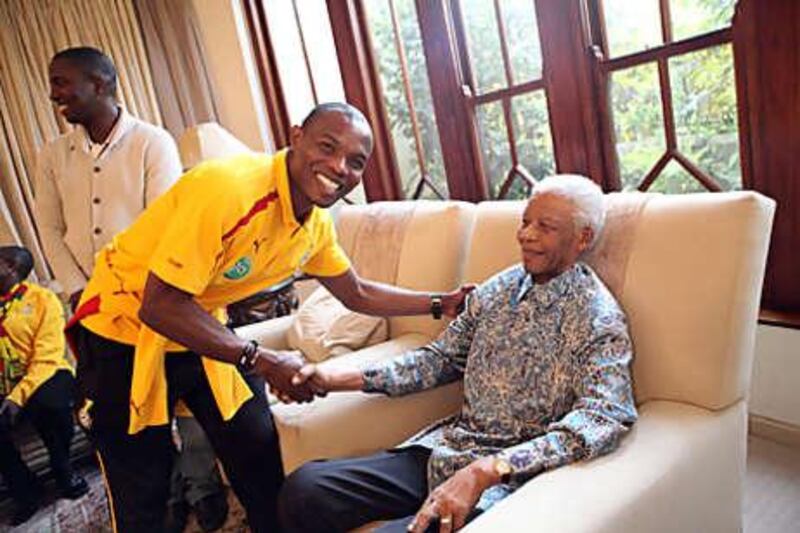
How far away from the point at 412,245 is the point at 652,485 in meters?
1.04

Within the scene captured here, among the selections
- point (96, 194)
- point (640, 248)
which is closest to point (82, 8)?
point (96, 194)

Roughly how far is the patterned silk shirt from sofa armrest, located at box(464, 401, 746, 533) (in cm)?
5

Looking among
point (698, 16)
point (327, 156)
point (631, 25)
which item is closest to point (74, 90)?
point (327, 156)

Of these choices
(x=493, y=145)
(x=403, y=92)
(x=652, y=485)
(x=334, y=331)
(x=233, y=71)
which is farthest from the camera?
(x=233, y=71)

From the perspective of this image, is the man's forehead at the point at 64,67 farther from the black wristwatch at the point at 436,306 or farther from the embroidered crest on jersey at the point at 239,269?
the black wristwatch at the point at 436,306

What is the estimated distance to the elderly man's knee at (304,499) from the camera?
4.15 feet

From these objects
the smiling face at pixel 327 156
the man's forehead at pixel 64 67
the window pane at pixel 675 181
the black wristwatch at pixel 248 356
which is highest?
the man's forehead at pixel 64 67

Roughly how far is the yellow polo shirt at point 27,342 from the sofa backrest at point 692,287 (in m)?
2.13

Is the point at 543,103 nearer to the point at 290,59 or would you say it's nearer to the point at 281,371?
Answer: the point at 281,371

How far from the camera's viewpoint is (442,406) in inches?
62.4

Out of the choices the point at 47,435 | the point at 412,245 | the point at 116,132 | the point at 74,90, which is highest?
the point at 74,90

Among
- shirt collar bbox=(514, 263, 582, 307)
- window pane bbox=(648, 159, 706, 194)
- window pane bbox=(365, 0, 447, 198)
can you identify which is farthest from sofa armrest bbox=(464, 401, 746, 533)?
window pane bbox=(365, 0, 447, 198)

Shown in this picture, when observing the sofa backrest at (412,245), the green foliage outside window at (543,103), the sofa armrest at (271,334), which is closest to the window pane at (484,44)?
the green foliage outside window at (543,103)

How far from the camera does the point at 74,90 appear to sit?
5.56 feet
